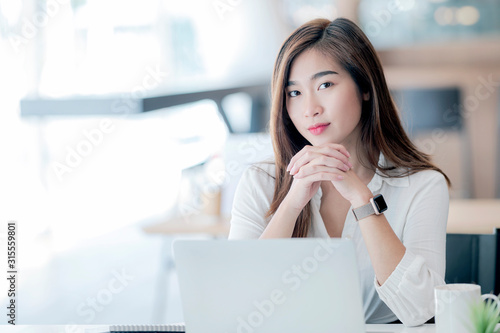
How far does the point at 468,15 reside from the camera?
362 cm

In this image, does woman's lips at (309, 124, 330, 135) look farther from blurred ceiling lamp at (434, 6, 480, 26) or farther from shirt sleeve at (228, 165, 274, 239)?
blurred ceiling lamp at (434, 6, 480, 26)

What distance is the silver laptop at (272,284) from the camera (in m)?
0.84

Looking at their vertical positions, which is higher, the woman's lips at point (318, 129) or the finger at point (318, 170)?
the woman's lips at point (318, 129)

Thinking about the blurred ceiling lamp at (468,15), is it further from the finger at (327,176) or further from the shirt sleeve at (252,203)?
the finger at (327,176)

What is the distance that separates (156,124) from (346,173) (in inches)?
172

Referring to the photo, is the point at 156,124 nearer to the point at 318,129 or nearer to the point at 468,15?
the point at 468,15

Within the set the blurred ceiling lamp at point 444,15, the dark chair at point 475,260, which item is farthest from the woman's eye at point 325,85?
the blurred ceiling lamp at point 444,15

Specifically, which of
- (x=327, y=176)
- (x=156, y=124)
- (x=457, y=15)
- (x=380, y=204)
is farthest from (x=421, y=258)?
(x=156, y=124)

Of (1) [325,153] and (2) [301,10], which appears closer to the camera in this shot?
(1) [325,153]

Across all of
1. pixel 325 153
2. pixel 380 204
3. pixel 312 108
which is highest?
pixel 312 108


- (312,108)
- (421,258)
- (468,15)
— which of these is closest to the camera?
(421,258)

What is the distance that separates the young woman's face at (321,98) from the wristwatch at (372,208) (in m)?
0.20

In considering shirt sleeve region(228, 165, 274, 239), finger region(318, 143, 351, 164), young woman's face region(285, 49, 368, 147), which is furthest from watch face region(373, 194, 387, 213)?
shirt sleeve region(228, 165, 274, 239)

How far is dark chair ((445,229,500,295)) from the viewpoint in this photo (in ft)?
4.36
